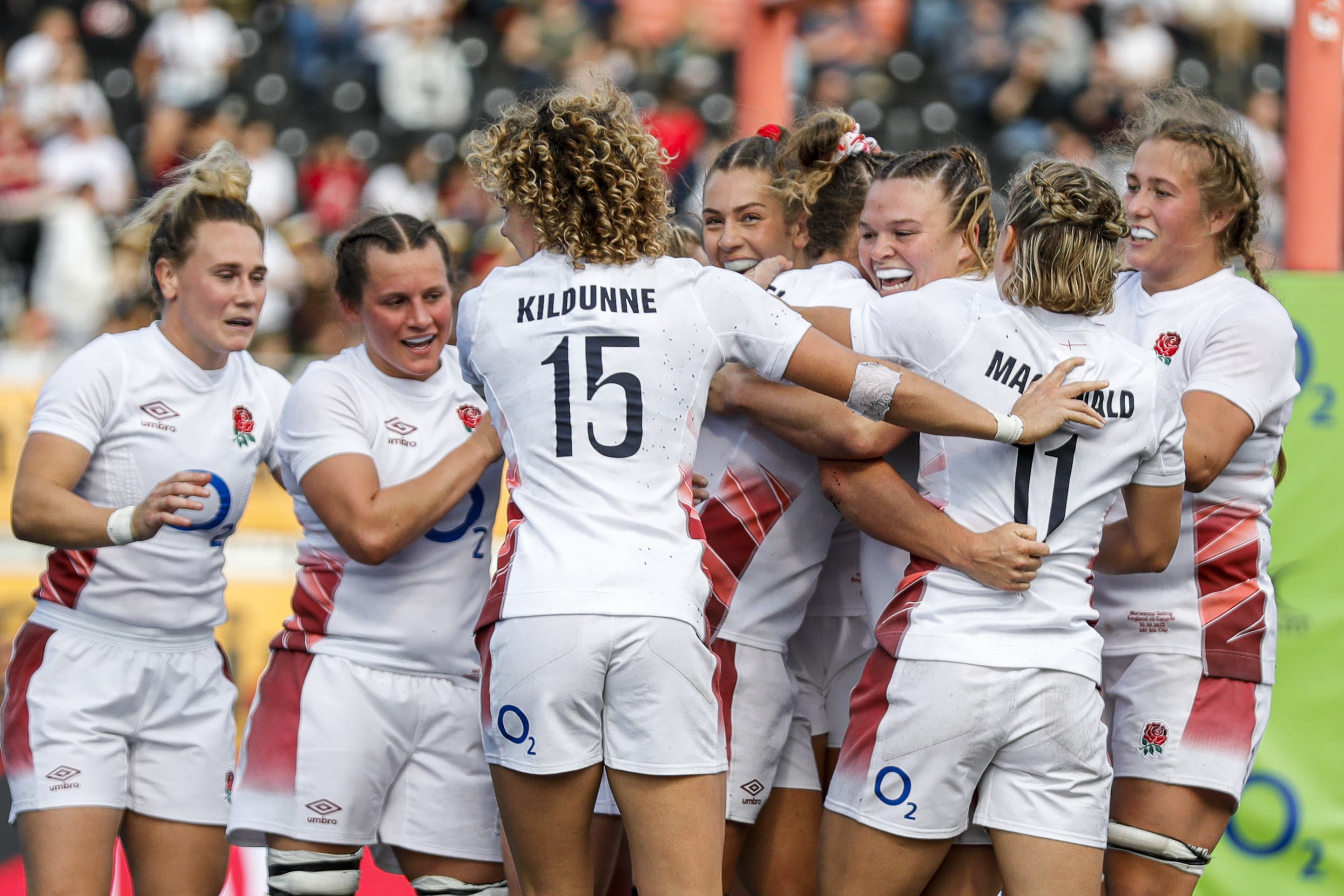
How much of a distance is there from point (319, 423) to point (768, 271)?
1273 millimetres

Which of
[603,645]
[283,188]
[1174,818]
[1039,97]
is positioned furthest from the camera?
[1039,97]

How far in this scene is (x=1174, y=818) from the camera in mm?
3758

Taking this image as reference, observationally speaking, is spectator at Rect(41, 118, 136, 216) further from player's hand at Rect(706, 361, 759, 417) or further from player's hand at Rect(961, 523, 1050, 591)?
player's hand at Rect(961, 523, 1050, 591)

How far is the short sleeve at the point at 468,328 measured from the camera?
11.0 feet

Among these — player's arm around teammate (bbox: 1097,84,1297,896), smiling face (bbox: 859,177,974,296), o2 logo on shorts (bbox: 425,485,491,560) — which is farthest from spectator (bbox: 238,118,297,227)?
player's arm around teammate (bbox: 1097,84,1297,896)

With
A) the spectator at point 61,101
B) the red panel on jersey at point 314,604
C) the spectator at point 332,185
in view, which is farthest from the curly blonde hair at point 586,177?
the spectator at point 61,101

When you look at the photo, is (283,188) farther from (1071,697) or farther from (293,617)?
(1071,697)

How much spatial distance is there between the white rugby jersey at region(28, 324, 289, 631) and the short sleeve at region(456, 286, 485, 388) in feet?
3.66

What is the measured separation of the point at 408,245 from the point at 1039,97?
902 centimetres

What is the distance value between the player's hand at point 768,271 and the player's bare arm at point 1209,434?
1.11 m

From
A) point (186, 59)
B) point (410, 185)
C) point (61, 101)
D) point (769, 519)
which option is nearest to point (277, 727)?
point (769, 519)

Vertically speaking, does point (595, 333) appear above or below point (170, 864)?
above

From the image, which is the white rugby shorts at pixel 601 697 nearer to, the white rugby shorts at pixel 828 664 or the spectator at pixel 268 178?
the white rugby shorts at pixel 828 664

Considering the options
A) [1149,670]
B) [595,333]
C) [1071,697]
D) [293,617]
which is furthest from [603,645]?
[1149,670]
